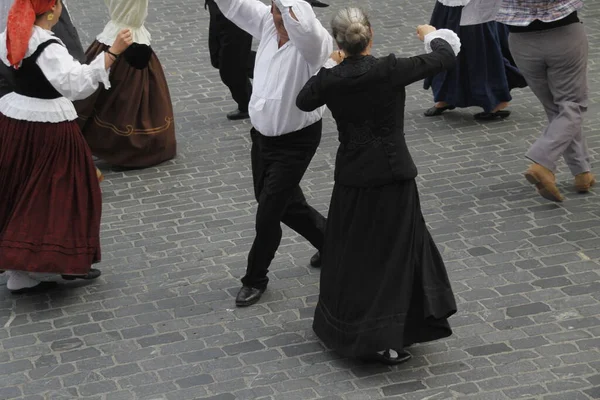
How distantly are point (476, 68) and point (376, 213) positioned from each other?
3913 millimetres

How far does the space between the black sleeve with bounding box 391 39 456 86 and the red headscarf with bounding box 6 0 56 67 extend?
2019mm

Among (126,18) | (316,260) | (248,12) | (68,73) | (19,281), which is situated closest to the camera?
(68,73)

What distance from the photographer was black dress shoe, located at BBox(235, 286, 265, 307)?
6191 millimetres

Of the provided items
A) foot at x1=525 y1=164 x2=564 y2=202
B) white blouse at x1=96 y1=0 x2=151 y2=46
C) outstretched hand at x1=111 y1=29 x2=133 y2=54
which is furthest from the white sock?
foot at x1=525 y1=164 x2=564 y2=202

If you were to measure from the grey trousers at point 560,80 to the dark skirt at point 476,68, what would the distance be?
1477mm

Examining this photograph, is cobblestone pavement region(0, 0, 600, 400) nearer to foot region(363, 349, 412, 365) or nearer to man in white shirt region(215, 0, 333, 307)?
foot region(363, 349, 412, 365)

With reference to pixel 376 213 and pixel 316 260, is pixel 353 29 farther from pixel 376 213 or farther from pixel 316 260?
pixel 316 260

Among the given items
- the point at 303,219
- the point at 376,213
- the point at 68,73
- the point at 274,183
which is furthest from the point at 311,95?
the point at 68,73

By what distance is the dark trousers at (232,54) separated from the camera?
9219mm

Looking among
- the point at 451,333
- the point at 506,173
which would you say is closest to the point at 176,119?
the point at 506,173

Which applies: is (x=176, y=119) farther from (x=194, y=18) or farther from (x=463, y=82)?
(x=194, y=18)

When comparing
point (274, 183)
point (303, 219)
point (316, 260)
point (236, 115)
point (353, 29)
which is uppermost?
point (353, 29)

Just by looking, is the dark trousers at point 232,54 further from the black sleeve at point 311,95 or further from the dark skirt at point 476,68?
the black sleeve at point 311,95

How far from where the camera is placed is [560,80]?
23.9 feet
